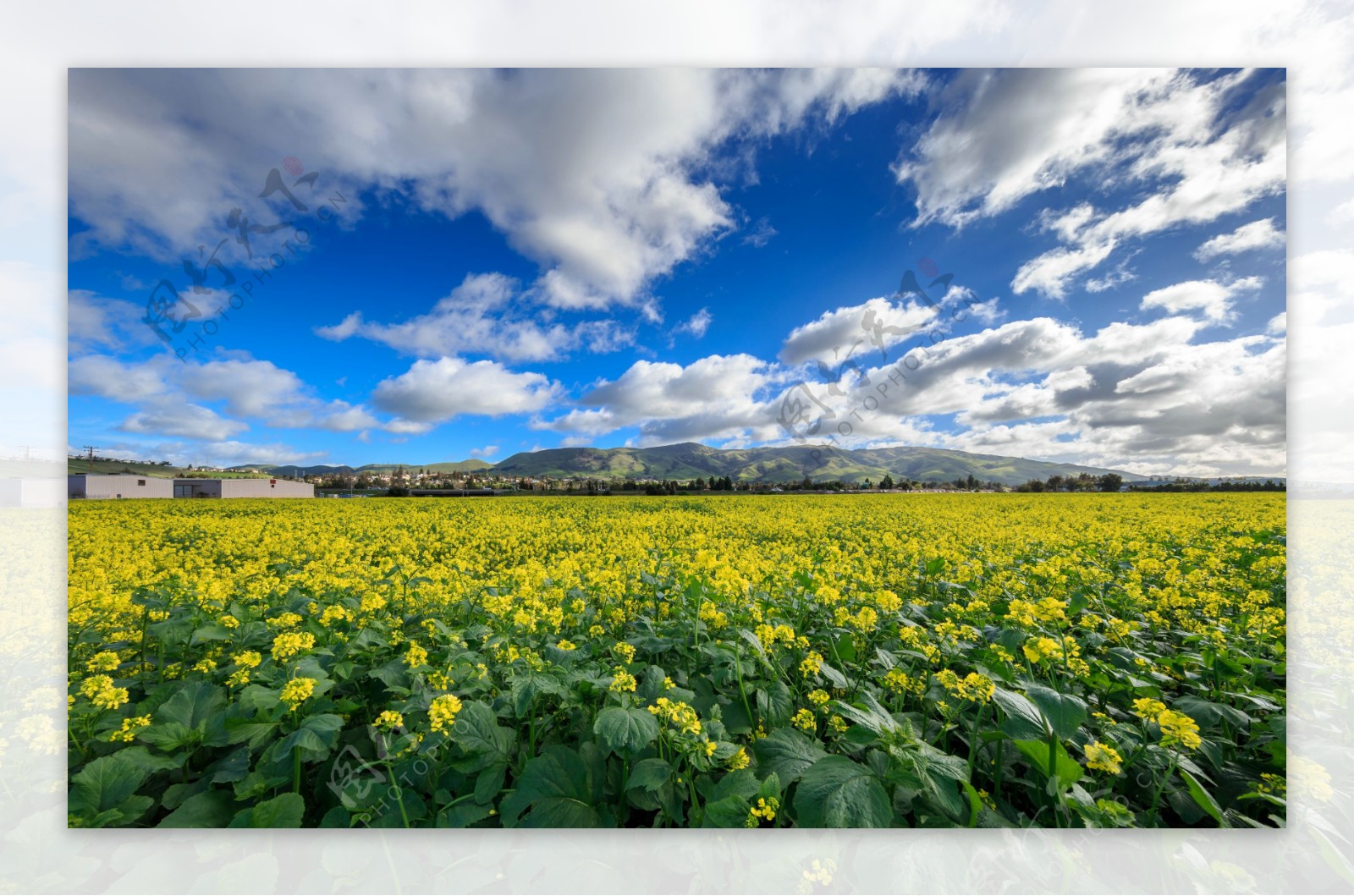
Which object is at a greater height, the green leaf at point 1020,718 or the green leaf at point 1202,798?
the green leaf at point 1020,718

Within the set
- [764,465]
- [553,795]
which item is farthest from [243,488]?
[553,795]

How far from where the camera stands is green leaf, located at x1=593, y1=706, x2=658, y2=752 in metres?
2.01

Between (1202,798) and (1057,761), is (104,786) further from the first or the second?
(1202,798)

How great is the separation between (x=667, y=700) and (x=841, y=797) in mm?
778

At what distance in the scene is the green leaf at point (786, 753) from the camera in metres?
2.15

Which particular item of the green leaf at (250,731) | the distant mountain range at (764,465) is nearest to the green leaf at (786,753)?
the green leaf at (250,731)

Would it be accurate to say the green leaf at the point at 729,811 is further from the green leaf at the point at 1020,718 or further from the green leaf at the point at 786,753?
the green leaf at the point at 1020,718

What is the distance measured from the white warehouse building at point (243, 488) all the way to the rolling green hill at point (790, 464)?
2429mm

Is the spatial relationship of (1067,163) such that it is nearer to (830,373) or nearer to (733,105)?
(830,373)

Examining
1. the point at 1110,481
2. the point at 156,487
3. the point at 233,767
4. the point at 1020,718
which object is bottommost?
the point at 233,767

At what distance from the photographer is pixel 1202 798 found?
215 centimetres

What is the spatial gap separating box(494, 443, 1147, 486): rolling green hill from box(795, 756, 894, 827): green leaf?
2.92 m

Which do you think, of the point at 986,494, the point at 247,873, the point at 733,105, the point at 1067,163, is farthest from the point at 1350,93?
the point at 247,873

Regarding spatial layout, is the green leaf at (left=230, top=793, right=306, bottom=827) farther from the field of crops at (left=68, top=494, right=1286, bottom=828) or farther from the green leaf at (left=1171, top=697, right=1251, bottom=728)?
the green leaf at (left=1171, top=697, right=1251, bottom=728)
